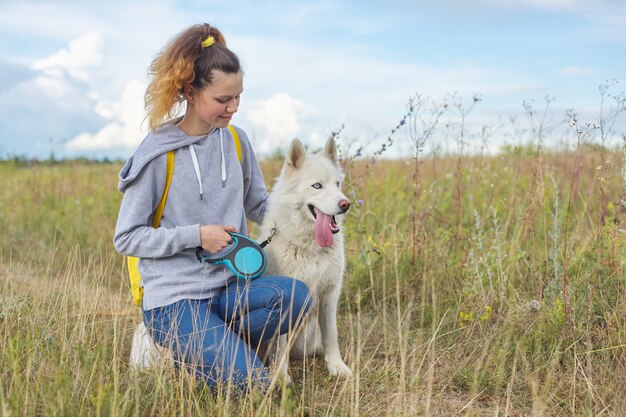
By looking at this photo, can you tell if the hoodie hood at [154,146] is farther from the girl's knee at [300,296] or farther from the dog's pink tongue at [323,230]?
the girl's knee at [300,296]

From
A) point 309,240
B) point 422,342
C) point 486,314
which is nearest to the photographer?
point 309,240

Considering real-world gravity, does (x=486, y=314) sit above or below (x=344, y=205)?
below

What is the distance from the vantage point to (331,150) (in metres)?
3.72

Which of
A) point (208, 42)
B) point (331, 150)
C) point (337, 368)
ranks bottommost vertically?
point (337, 368)

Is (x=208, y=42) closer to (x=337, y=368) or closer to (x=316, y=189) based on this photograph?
(x=316, y=189)

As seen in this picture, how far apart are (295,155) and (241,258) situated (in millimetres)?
759

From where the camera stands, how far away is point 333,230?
3500 millimetres

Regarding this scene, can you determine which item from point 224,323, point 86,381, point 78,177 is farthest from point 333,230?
point 78,177

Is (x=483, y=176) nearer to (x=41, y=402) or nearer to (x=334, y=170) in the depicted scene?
(x=334, y=170)

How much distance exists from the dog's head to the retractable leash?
0.41 m

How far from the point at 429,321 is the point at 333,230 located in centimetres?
130

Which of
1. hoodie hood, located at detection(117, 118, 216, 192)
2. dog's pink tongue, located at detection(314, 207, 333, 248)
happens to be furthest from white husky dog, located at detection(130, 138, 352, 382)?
hoodie hood, located at detection(117, 118, 216, 192)

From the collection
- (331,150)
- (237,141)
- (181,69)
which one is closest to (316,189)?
(331,150)

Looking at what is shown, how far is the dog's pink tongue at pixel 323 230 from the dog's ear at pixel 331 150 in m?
0.43
